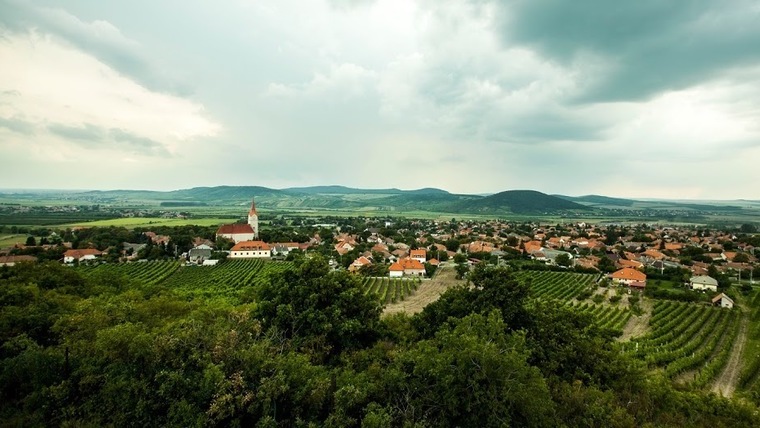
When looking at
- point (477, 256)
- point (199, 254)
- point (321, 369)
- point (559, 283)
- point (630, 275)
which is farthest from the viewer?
point (477, 256)

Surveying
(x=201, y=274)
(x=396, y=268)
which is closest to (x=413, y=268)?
(x=396, y=268)

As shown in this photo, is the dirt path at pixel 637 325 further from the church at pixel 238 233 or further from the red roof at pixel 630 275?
the church at pixel 238 233

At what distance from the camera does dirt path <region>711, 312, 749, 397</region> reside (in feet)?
58.1

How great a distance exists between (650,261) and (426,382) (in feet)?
194

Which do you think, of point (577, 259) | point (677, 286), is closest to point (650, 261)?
point (577, 259)

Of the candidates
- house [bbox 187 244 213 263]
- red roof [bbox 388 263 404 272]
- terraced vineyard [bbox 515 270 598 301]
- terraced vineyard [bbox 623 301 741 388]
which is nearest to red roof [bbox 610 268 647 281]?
terraced vineyard [bbox 515 270 598 301]

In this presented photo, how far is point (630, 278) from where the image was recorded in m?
41.3

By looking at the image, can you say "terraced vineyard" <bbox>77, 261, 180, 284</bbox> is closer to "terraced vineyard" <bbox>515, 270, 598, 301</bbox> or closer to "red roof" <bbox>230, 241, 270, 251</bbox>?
"red roof" <bbox>230, 241, 270, 251</bbox>

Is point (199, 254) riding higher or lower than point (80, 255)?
lower

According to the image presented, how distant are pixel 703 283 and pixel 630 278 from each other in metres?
6.23

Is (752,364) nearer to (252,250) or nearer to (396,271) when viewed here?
(396,271)

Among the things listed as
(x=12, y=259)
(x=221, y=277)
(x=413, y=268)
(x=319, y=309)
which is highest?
(x=319, y=309)

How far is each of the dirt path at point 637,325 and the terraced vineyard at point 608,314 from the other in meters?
0.35

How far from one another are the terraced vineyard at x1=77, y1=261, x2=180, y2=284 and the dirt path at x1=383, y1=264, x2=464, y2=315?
25.5 m
